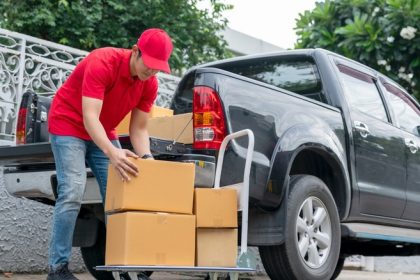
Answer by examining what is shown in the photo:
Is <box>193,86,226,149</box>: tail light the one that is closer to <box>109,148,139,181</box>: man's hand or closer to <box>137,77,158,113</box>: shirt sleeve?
<box>137,77,158,113</box>: shirt sleeve

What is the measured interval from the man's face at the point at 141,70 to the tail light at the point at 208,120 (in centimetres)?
46

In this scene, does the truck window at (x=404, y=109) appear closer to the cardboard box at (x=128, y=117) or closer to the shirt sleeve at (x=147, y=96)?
the cardboard box at (x=128, y=117)

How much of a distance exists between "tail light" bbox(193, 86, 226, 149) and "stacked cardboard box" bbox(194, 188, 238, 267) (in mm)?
438

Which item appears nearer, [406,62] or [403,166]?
[403,166]

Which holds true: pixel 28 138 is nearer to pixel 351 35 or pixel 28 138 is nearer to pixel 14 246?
pixel 14 246

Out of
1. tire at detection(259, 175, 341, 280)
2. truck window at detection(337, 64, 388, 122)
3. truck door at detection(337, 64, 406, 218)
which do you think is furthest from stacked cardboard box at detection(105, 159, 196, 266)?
truck window at detection(337, 64, 388, 122)

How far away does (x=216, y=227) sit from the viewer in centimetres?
402

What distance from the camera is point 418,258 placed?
32.5 ft

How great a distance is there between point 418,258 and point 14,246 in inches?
241

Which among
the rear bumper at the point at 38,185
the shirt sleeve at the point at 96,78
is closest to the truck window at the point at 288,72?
the rear bumper at the point at 38,185

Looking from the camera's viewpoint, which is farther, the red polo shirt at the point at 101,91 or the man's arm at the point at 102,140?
the red polo shirt at the point at 101,91

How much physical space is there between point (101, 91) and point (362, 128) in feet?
7.85

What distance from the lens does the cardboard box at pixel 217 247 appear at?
397 centimetres

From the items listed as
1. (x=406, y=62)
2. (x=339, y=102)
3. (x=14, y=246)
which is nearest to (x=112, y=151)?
(x=339, y=102)
